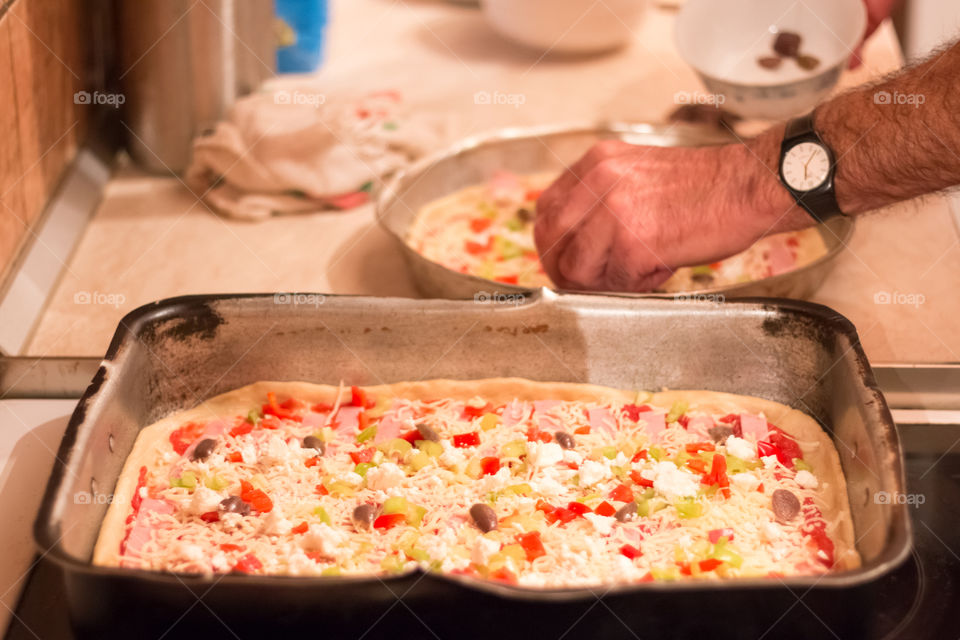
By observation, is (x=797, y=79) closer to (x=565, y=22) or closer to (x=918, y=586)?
(x=565, y=22)

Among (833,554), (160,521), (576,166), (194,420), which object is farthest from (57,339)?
(833,554)

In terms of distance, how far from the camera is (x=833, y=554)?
1214 mm

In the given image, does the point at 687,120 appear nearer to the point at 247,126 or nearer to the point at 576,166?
the point at 576,166

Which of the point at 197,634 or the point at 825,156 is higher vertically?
the point at 825,156

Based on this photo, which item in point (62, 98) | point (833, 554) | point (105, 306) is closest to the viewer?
point (833, 554)

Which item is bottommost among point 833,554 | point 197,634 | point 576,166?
point 833,554

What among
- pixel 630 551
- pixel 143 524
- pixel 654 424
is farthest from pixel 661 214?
pixel 143 524

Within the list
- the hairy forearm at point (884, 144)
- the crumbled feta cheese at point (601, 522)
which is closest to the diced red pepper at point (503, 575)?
the crumbled feta cheese at point (601, 522)

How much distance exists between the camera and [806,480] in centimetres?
131

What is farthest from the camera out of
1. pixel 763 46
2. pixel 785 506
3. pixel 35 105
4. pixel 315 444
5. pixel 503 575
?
pixel 763 46

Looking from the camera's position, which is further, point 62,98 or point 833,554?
point 62,98

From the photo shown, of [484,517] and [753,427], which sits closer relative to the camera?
[484,517]

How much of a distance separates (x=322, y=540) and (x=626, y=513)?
0.39 meters

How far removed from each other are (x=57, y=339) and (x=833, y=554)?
4.18ft
